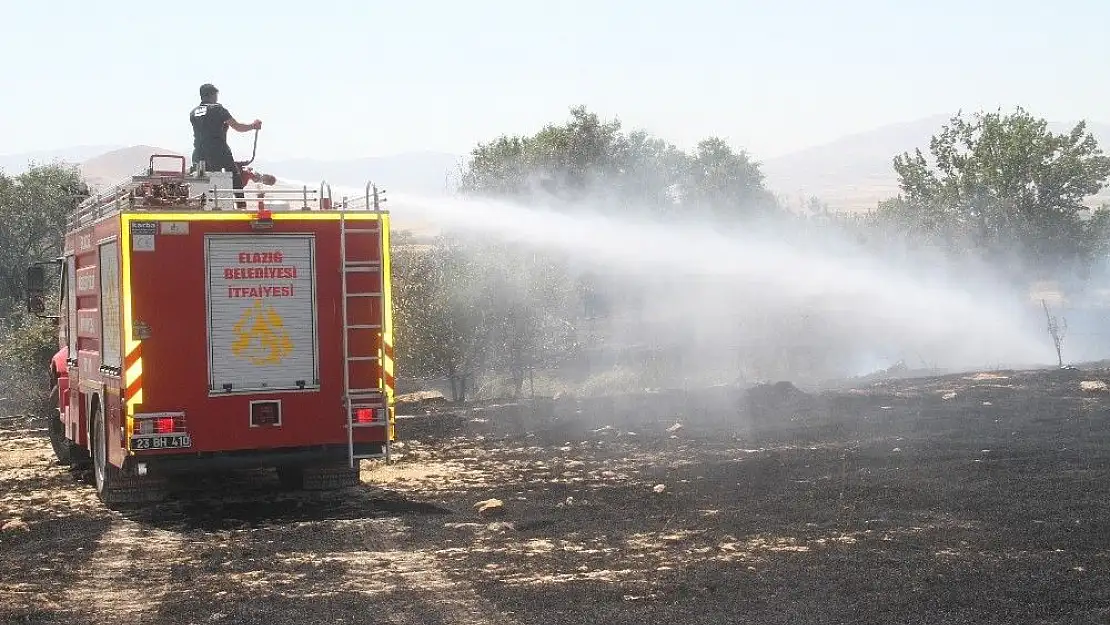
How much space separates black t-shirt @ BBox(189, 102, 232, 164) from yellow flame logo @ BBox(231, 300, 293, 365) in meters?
2.81

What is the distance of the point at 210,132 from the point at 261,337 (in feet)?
10.6

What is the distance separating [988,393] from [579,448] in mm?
8933

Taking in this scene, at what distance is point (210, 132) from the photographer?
1530 centimetres

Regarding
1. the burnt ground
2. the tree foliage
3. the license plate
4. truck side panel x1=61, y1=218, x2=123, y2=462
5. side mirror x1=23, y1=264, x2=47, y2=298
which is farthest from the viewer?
the tree foliage

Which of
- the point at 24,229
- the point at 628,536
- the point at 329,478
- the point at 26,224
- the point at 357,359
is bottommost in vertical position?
the point at 628,536

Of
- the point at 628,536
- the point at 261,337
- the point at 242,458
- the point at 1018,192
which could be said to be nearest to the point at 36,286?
the point at 261,337

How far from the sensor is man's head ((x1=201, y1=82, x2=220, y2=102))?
15445mm

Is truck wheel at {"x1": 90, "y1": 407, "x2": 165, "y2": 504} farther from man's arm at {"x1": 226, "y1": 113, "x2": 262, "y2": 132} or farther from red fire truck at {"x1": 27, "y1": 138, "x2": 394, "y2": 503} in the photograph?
man's arm at {"x1": 226, "y1": 113, "x2": 262, "y2": 132}

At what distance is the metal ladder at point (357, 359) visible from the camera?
13.5 m

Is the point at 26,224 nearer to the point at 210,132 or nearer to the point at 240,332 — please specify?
the point at 210,132

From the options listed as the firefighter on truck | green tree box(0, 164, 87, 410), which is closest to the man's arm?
the firefighter on truck

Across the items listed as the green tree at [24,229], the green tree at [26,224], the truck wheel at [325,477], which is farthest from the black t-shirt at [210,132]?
the green tree at [26,224]

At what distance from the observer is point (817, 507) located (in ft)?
41.1

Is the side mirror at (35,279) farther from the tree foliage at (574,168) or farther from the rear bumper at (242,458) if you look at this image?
the tree foliage at (574,168)
